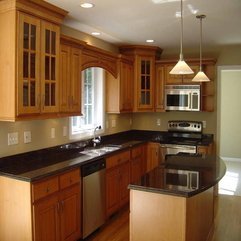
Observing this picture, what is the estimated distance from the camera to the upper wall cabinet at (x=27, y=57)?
2.68 m

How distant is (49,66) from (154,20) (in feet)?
4.90

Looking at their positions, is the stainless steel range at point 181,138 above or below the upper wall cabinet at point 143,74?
below

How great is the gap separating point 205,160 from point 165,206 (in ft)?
4.11

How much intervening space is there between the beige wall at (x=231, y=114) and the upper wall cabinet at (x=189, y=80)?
269 cm

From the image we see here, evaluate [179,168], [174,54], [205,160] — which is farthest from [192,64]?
[179,168]

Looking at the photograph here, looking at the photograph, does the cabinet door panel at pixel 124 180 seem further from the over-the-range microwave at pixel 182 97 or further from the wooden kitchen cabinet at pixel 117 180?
the over-the-range microwave at pixel 182 97

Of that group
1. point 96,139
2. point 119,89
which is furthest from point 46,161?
point 119,89

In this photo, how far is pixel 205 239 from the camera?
316 centimetres

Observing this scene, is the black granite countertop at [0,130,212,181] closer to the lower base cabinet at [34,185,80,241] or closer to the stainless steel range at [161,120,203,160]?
the lower base cabinet at [34,185,80,241]

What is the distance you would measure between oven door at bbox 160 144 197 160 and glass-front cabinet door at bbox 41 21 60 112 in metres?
2.58

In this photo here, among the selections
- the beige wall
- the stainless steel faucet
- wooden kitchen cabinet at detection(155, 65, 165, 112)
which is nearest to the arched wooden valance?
the stainless steel faucet

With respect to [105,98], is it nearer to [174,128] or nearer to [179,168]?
[174,128]

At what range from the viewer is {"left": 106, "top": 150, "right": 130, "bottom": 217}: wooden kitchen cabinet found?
3.96 m

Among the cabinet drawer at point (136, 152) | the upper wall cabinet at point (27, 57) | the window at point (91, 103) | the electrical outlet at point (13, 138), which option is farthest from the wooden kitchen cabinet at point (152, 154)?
the electrical outlet at point (13, 138)
